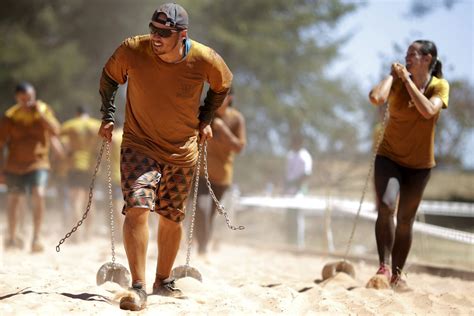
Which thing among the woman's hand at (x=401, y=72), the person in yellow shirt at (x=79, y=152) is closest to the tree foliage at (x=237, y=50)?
the person in yellow shirt at (x=79, y=152)

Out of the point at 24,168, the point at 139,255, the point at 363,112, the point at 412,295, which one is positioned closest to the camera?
the point at 139,255

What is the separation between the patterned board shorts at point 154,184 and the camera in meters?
5.41

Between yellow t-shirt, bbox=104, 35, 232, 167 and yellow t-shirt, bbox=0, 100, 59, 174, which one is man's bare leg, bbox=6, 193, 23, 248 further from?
yellow t-shirt, bbox=104, 35, 232, 167

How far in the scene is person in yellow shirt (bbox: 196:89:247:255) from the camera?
9.60m

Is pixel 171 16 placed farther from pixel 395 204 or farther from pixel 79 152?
pixel 79 152

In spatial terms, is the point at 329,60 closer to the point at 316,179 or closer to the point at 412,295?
the point at 316,179

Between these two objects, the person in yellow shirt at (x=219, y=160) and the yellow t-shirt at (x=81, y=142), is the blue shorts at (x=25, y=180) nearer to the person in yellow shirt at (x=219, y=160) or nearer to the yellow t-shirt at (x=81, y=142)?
the person in yellow shirt at (x=219, y=160)

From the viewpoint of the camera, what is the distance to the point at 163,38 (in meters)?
5.34

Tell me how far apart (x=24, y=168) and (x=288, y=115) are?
13545 mm

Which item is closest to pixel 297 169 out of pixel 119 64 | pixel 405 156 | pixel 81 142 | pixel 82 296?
pixel 81 142

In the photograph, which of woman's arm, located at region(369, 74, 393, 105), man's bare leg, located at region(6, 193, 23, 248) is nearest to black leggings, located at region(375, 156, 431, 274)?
woman's arm, located at region(369, 74, 393, 105)

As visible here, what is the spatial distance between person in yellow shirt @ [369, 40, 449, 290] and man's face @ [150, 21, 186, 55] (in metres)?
2.28

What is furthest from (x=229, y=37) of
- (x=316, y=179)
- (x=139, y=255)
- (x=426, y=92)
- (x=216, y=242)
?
(x=139, y=255)

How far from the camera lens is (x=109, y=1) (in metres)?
22.9
